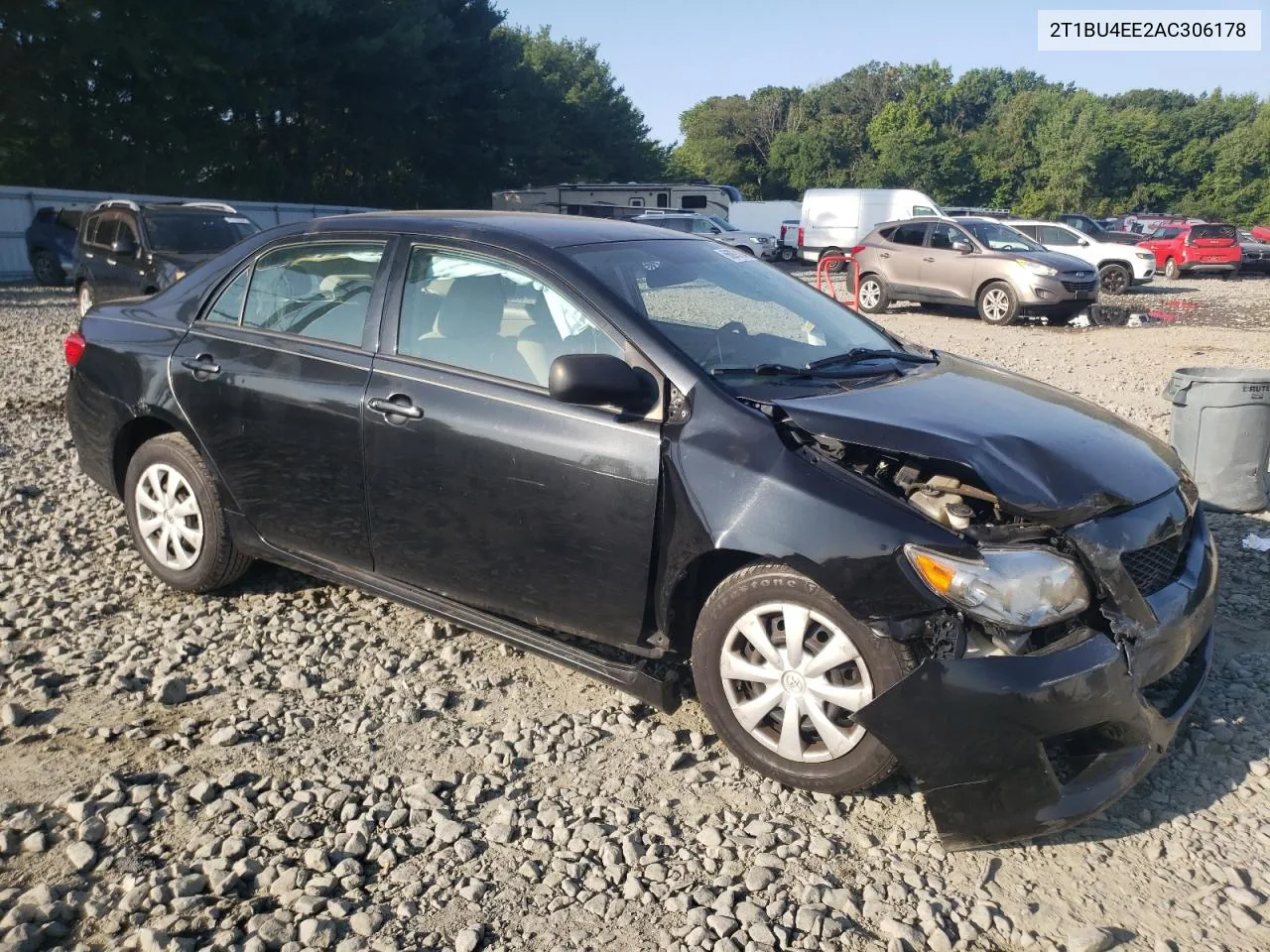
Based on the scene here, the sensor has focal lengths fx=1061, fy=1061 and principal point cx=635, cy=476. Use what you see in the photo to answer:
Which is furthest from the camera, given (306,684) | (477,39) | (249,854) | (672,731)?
(477,39)

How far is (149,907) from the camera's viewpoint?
277cm

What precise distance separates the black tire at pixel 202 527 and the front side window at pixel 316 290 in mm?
661

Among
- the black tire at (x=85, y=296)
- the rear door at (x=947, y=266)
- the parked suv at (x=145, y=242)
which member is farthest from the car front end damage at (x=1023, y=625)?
the rear door at (x=947, y=266)

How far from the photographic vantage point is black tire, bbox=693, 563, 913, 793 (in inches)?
120

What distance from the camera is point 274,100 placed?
35969 millimetres

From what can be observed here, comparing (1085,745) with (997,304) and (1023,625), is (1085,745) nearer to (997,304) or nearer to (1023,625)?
(1023,625)

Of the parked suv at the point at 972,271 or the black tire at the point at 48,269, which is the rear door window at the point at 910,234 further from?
the black tire at the point at 48,269

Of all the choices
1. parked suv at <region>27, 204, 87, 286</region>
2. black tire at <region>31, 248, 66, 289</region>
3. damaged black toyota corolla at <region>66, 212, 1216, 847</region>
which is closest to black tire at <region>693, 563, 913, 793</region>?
damaged black toyota corolla at <region>66, 212, 1216, 847</region>

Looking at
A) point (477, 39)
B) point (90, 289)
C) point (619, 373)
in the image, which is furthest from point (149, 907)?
point (477, 39)

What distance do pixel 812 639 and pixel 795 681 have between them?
0.46 feet

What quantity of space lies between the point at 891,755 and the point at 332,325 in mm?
2693

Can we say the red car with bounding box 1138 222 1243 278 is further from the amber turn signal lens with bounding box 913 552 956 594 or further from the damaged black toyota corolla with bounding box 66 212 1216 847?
the amber turn signal lens with bounding box 913 552 956 594

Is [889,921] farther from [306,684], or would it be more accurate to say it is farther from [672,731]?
[306,684]

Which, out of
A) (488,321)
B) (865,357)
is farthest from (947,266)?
(488,321)
